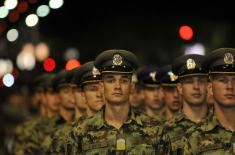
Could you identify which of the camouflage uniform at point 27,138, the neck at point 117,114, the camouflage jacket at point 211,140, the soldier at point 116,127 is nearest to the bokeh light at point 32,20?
the camouflage uniform at point 27,138

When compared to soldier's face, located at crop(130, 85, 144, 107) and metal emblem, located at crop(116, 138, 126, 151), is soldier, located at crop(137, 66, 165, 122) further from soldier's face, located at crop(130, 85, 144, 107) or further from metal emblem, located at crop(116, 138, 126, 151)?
metal emblem, located at crop(116, 138, 126, 151)

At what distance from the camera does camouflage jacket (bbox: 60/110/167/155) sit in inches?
512

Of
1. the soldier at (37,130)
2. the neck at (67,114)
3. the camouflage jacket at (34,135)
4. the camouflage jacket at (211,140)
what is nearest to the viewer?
the camouflage jacket at (211,140)

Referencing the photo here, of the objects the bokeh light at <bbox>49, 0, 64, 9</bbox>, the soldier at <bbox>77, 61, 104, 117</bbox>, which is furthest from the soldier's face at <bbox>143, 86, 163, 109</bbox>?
the bokeh light at <bbox>49, 0, 64, 9</bbox>

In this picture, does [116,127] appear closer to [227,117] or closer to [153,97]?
[227,117]

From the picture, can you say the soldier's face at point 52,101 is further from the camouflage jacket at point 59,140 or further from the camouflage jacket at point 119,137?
the camouflage jacket at point 119,137

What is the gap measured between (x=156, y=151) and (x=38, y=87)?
31.3ft

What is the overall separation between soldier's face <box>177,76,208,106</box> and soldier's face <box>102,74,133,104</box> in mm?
1546

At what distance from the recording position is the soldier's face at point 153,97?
17719 mm

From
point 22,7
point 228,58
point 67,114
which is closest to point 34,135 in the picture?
point 67,114

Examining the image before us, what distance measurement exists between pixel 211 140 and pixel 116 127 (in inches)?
51.0

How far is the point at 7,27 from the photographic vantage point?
100ft

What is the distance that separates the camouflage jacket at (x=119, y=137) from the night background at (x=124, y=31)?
1827 centimetres

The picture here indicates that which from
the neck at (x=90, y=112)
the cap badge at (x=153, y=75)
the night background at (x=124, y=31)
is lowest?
the neck at (x=90, y=112)
